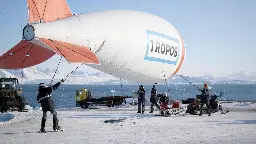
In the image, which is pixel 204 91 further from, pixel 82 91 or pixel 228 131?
pixel 82 91

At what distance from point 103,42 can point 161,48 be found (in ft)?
11.4

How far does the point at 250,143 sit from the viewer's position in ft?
32.7

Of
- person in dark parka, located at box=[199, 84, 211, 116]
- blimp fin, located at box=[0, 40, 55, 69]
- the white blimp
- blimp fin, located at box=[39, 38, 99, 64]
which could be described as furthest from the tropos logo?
blimp fin, located at box=[0, 40, 55, 69]

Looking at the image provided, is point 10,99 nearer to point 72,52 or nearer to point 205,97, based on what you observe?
point 205,97

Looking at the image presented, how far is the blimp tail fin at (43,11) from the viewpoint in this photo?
11211mm

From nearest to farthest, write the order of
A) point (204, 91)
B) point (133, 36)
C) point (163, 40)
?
point (133, 36), point (163, 40), point (204, 91)

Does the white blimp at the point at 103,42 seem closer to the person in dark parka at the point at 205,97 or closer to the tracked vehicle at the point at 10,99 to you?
the person in dark parka at the point at 205,97

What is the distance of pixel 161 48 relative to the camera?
1521 centimetres

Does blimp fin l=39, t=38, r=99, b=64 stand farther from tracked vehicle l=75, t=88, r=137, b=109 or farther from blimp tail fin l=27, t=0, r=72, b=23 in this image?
tracked vehicle l=75, t=88, r=137, b=109

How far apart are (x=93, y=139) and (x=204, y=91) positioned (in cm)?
1076

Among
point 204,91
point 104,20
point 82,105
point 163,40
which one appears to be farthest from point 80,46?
point 82,105

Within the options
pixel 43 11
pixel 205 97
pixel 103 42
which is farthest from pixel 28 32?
pixel 205 97

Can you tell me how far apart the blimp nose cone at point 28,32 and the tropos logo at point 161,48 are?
5.78 m

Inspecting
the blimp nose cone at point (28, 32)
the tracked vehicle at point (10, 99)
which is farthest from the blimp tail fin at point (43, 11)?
the tracked vehicle at point (10, 99)
